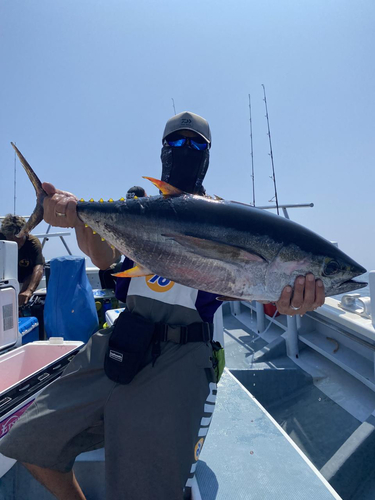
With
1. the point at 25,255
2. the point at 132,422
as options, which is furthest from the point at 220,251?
the point at 25,255

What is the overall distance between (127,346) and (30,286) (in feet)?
13.0

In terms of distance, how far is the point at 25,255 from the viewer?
17.0 ft

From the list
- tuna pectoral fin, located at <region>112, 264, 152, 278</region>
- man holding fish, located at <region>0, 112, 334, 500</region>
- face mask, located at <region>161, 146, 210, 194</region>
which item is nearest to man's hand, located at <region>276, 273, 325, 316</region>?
man holding fish, located at <region>0, 112, 334, 500</region>

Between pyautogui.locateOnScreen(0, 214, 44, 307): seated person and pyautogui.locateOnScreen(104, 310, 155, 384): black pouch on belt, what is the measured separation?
3.65 metres

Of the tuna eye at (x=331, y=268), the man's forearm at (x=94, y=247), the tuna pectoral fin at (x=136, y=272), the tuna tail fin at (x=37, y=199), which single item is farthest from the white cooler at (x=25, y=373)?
the tuna eye at (x=331, y=268)

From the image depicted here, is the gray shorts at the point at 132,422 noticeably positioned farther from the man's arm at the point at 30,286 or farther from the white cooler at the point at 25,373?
the man's arm at the point at 30,286

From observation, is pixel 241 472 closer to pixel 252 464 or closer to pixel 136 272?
pixel 252 464

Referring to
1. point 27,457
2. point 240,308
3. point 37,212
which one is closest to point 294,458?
point 27,457

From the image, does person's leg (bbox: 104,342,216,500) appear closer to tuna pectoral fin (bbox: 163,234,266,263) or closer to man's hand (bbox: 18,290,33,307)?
tuna pectoral fin (bbox: 163,234,266,263)

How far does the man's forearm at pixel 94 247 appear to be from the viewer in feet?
6.53

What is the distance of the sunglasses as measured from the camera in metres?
2.20

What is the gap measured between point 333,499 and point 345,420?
2.05 metres

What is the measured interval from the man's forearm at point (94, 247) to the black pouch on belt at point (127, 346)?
47cm

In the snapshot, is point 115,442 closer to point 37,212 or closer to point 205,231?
point 205,231
